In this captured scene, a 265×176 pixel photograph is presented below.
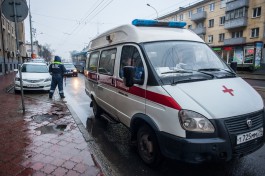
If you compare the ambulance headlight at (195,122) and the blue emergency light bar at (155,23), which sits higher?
the blue emergency light bar at (155,23)

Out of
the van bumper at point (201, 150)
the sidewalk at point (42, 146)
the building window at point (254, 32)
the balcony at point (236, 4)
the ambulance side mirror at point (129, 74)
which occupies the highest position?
the balcony at point (236, 4)

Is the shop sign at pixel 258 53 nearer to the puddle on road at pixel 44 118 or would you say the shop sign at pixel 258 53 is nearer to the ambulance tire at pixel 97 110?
the ambulance tire at pixel 97 110

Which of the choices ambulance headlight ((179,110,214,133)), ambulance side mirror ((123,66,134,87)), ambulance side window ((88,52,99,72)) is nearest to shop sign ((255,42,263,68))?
ambulance side window ((88,52,99,72))

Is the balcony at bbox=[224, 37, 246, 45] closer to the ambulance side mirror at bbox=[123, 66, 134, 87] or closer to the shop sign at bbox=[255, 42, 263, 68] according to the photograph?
the shop sign at bbox=[255, 42, 263, 68]

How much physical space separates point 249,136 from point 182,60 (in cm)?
159

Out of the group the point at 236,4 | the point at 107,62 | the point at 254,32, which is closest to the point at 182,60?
the point at 107,62

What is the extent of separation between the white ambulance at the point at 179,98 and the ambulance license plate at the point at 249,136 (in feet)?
0.04

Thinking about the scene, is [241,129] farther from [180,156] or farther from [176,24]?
[176,24]

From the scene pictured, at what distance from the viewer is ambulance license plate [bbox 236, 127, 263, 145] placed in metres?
2.95

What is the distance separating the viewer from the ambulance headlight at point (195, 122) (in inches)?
112

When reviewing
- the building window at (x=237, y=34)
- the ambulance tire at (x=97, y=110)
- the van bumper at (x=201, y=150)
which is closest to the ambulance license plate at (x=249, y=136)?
the van bumper at (x=201, y=150)

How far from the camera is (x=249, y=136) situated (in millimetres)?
3062

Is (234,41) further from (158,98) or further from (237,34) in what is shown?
(158,98)

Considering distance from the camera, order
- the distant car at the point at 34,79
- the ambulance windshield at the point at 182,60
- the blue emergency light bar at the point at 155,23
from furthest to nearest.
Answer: the distant car at the point at 34,79, the blue emergency light bar at the point at 155,23, the ambulance windshield at the point at 182,60
